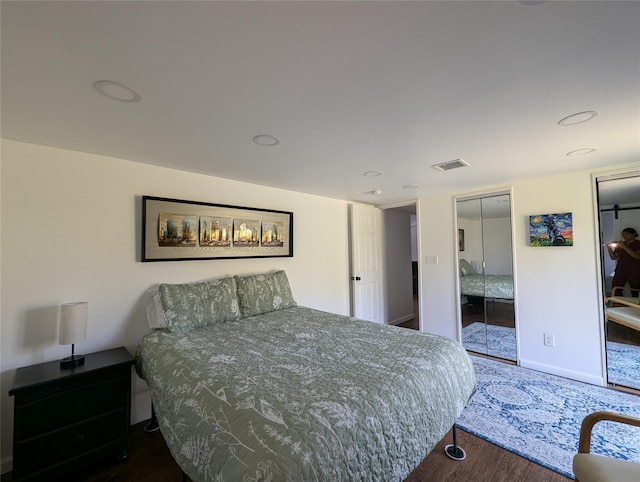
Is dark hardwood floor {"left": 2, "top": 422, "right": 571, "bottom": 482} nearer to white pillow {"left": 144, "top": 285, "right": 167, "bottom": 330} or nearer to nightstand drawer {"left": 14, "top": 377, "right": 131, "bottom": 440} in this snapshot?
nightstand drawer {"left": 14, "top": 377, "right": 131, "bottom": 440}

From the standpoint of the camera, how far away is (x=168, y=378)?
5.20 feet

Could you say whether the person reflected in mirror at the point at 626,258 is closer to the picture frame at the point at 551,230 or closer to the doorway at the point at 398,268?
the picture frame at the point at 551,230

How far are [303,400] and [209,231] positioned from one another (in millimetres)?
2117

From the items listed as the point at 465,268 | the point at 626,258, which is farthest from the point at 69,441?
the point at 626,258

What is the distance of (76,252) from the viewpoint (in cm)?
212

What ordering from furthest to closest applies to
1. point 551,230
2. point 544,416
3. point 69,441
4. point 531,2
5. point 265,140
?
point 551,230
point 544,416
point 265,140
point 69,441
point 531,2

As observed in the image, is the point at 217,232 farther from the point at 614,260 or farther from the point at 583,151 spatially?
the point at 614,260

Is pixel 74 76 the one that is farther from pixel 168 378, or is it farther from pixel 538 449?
pixel 538 449

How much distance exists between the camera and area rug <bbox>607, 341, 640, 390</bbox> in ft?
8.88

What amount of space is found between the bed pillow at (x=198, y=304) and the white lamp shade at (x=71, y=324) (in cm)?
52

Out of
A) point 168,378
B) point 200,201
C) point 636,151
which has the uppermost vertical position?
point 636,151

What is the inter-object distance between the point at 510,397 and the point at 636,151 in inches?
96.6

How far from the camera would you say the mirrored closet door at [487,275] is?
11.3 ft

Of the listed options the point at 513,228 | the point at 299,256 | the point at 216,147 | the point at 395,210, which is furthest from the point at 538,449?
the point at 395,210
